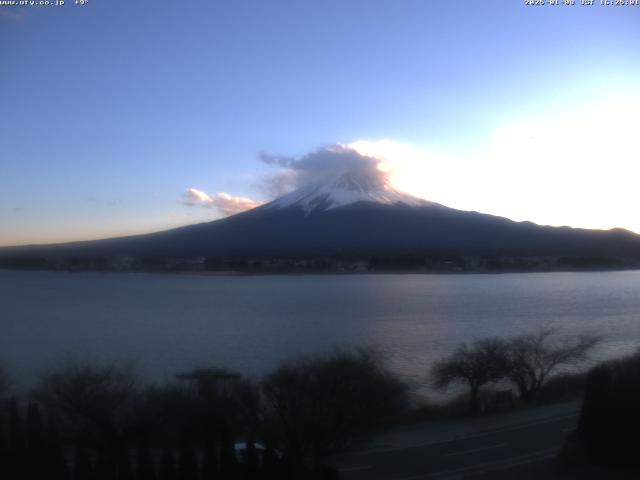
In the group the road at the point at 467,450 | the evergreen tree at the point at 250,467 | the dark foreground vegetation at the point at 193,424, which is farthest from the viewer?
the road at the point at 467,450

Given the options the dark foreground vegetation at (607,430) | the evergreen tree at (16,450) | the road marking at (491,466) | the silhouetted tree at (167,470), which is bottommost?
the road marking at (491,466)

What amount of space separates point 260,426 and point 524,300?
919 inches

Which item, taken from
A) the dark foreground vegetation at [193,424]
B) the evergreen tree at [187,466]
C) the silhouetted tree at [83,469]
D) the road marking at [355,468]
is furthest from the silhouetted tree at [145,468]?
the road marking at [355,468]

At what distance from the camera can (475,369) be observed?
31.2ft

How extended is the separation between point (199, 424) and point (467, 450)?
236 centimetres

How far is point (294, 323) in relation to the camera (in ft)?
64.6

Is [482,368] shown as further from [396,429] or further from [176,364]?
[176,364]

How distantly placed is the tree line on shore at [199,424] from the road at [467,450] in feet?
0.94

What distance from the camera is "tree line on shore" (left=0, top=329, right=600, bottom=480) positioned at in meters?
4.23

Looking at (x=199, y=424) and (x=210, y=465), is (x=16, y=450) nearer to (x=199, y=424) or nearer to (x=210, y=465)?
(x=210, y=465)

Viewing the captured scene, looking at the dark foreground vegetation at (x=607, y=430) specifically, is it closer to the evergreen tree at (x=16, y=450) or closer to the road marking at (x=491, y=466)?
the road marking at (x=491, y=466)

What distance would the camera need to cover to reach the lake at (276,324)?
13.1 m

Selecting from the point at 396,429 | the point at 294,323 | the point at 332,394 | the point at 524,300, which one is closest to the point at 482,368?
the point at 396,429

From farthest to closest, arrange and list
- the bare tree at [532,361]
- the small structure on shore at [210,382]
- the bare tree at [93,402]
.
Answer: the bare tree at [532,361]
the small structure on shore at [210,382]
the bare tree at [93,402]
